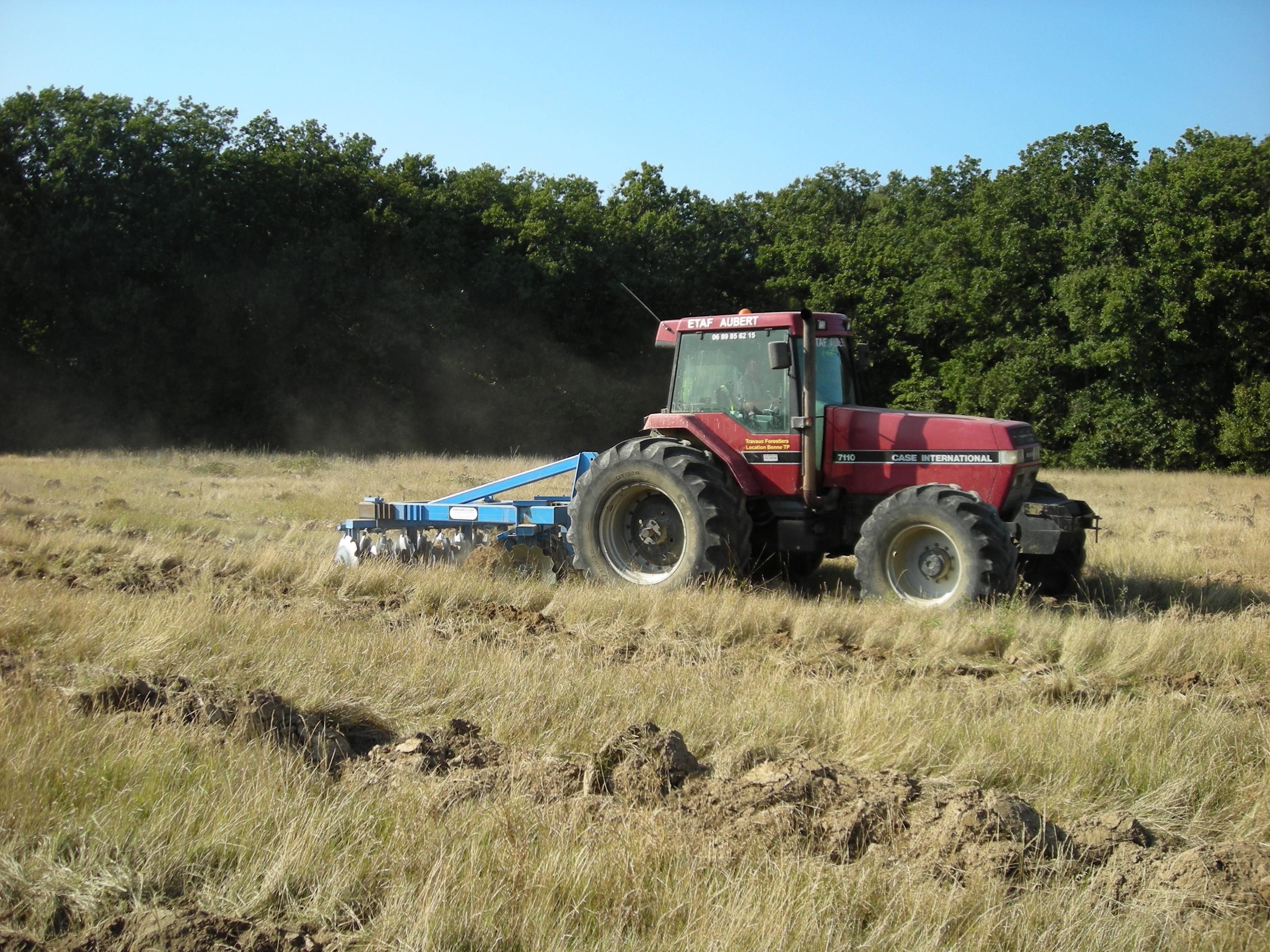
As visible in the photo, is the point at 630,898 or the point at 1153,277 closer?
the point at 630,898

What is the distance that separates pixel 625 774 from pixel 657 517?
470 cm

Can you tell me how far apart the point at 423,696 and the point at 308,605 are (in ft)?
9.22

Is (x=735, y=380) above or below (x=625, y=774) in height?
above

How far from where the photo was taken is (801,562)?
948 centimetres

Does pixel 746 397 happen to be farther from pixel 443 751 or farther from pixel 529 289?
pixel 529 289

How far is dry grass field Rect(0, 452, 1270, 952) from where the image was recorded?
3.27 metres

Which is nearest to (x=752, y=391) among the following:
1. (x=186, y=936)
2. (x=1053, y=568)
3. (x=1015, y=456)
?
(x=1015, y=456)

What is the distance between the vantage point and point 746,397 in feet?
28.5

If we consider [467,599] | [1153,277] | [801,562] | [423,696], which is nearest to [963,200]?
[1153,277]

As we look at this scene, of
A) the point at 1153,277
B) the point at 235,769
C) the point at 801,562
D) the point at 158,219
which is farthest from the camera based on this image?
the point at 158,219

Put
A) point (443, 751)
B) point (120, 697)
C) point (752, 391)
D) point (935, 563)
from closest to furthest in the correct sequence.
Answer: point (443, 751)
point (120, 697)
point (935, 563)
point (752, 391)

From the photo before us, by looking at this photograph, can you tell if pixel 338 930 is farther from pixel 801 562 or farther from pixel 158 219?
pixel 158 219

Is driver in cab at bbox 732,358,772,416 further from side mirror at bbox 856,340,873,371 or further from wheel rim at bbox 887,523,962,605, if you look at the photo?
wheel rim at bbox 887,523,962,605

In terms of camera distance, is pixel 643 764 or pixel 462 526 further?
pixel 462 526
